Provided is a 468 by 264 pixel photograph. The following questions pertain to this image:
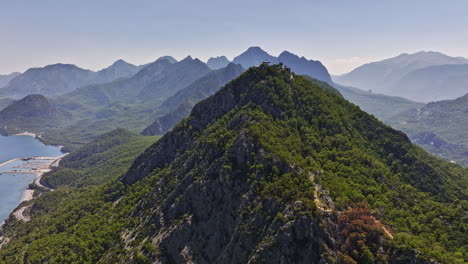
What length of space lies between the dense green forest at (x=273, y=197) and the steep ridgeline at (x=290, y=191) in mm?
389

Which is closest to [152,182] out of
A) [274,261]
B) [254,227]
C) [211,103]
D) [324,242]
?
[211,103]

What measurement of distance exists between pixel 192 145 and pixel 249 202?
68003 millimetres

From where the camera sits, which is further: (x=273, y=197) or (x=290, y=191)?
(x=273, y=197)

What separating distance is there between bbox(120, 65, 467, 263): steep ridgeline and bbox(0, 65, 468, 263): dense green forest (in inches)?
15.3

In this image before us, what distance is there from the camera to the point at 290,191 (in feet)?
249

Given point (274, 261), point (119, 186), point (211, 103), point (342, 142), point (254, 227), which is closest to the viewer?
point (274, 261)

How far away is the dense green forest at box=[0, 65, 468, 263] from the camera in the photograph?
66.9 metres

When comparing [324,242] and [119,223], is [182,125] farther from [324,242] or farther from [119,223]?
[324,242]

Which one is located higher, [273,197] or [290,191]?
[290,191]

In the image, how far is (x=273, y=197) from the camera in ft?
257

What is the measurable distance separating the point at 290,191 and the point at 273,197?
5847 mm

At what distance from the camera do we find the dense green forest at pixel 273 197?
6688 centimetres

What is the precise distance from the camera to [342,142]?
379 feet

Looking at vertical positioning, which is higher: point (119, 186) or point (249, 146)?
point (249, 146)
